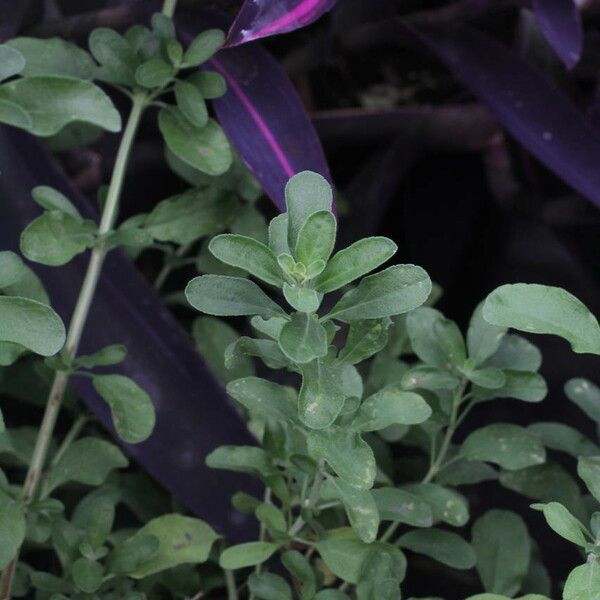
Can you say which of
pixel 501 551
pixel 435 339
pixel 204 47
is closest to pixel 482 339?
pixel 435 339

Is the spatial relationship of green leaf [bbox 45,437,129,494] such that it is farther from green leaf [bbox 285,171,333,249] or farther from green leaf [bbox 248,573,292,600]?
green leaf [bbox 285,171,333,249]

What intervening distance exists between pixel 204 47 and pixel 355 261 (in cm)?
22

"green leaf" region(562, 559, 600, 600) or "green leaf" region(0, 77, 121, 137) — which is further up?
"green leaf" region(0, 77, 121, 137)

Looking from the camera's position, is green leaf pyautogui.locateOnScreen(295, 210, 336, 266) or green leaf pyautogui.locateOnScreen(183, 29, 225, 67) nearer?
green leaf pyautogui.locateOnScreen(295, 210, 336, 266)

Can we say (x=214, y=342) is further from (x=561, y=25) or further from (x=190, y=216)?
(x=561, y=25)

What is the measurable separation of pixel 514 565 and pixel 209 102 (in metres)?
0.40

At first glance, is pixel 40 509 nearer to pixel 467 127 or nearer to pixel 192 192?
pixel 192 192

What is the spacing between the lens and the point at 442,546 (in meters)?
0.59

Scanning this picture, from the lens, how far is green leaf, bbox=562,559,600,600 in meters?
0.43

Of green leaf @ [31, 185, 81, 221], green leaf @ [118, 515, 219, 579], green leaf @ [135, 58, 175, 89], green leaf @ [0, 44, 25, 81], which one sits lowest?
green leaf @ [118, 515, 219, 579]

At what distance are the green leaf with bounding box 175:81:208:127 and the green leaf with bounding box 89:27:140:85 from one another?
35 millimetres

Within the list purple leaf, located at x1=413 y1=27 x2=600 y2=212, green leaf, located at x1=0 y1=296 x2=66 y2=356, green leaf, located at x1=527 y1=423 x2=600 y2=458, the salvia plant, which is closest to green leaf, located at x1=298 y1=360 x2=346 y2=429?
the salvia plant

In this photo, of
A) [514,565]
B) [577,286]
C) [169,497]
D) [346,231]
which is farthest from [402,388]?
[577,286]

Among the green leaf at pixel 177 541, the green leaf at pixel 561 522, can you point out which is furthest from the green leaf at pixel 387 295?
the green leaf at pixel 177 541
